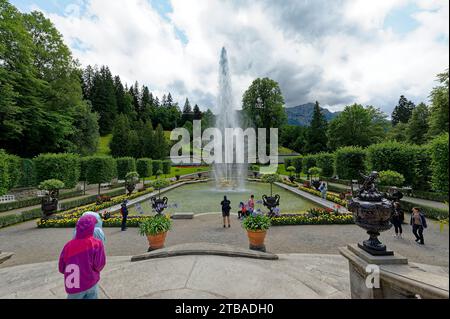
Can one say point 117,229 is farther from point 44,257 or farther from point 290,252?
point 290,252

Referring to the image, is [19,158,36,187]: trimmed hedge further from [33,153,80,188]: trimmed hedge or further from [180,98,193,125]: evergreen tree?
[180,98,193,125]: evergreen tree

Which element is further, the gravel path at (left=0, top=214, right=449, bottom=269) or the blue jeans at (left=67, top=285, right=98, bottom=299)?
the gravel path at (left=0, top=214, right=449, bottom=269)

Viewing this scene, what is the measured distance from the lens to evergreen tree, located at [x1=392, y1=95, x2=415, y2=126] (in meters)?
67.9

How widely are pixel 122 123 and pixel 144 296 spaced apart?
67.7 metres

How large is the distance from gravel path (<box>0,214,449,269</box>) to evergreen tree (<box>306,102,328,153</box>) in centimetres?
6447

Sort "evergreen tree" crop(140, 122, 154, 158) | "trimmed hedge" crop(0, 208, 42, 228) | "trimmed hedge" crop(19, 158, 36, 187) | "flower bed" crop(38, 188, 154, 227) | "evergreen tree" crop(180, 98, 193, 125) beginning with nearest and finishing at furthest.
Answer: "trimmed hedge" crop(0, 208, 42, 228) → "flower bed" crop(38, 188, 154, 227) → "trimmed hedge" crop(19, 158, 36, 187) → "evergreen tree" crop(140, 122, 154, 158) → "evergreen tree" crop(180, 98, 193, 125)

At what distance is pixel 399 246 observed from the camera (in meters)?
8.93

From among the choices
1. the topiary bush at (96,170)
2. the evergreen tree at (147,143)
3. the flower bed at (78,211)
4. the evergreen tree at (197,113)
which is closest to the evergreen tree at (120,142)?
the evergreen tree at (147,143)

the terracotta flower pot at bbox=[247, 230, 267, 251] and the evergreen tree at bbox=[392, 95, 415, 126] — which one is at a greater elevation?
the evergreen tree at bbox=[392, 95, 415, 126]

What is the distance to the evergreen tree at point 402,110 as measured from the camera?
223ft

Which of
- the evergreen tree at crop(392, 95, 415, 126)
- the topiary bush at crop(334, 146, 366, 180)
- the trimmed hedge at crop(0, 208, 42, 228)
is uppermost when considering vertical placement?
the evergreen tree at crop(392, 95, 415, 126)

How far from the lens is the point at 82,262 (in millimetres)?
3258

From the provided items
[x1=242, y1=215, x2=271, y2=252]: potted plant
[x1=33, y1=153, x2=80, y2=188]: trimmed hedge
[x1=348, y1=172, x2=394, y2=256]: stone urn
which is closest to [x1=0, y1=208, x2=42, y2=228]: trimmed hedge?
[x1=33, y1=153, x2=80, y2=188]: trimmed hedge
